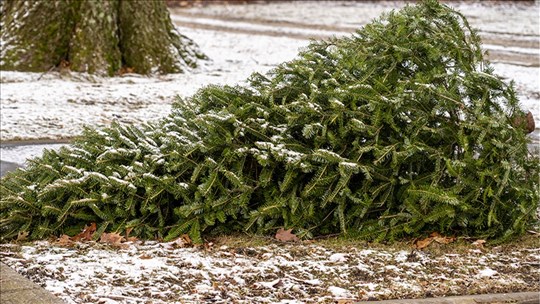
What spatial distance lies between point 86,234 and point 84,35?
6.81m

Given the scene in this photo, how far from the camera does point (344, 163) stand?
5.59 metres

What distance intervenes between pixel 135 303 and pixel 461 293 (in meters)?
1.76

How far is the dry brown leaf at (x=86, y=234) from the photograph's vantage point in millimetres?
5895

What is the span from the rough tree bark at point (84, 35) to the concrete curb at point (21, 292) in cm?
767

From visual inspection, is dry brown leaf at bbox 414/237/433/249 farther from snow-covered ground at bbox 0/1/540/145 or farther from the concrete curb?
A: snow-covered ground at bbox 0/1/540/145

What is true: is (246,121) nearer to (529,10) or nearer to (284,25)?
(284,25)

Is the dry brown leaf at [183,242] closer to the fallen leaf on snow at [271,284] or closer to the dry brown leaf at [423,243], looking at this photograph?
the fallen leaf on snow at [271,284]

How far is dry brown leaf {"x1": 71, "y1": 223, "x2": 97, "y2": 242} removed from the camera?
232 inches

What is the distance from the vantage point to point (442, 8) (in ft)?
20.1

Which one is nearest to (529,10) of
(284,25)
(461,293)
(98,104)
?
(284,25)

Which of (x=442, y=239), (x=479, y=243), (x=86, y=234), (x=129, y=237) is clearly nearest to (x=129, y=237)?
(x=129, y=237)

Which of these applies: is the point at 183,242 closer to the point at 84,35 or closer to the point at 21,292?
the point at 21,292

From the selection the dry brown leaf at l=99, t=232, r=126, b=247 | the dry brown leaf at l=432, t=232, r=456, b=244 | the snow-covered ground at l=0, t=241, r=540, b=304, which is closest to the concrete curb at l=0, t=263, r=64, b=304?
the snow-covered ground at l=0, t=241, r=540, b=304

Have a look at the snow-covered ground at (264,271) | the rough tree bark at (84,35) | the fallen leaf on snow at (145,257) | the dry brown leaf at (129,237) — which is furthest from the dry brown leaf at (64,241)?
the rough tree bark at (84,35)
